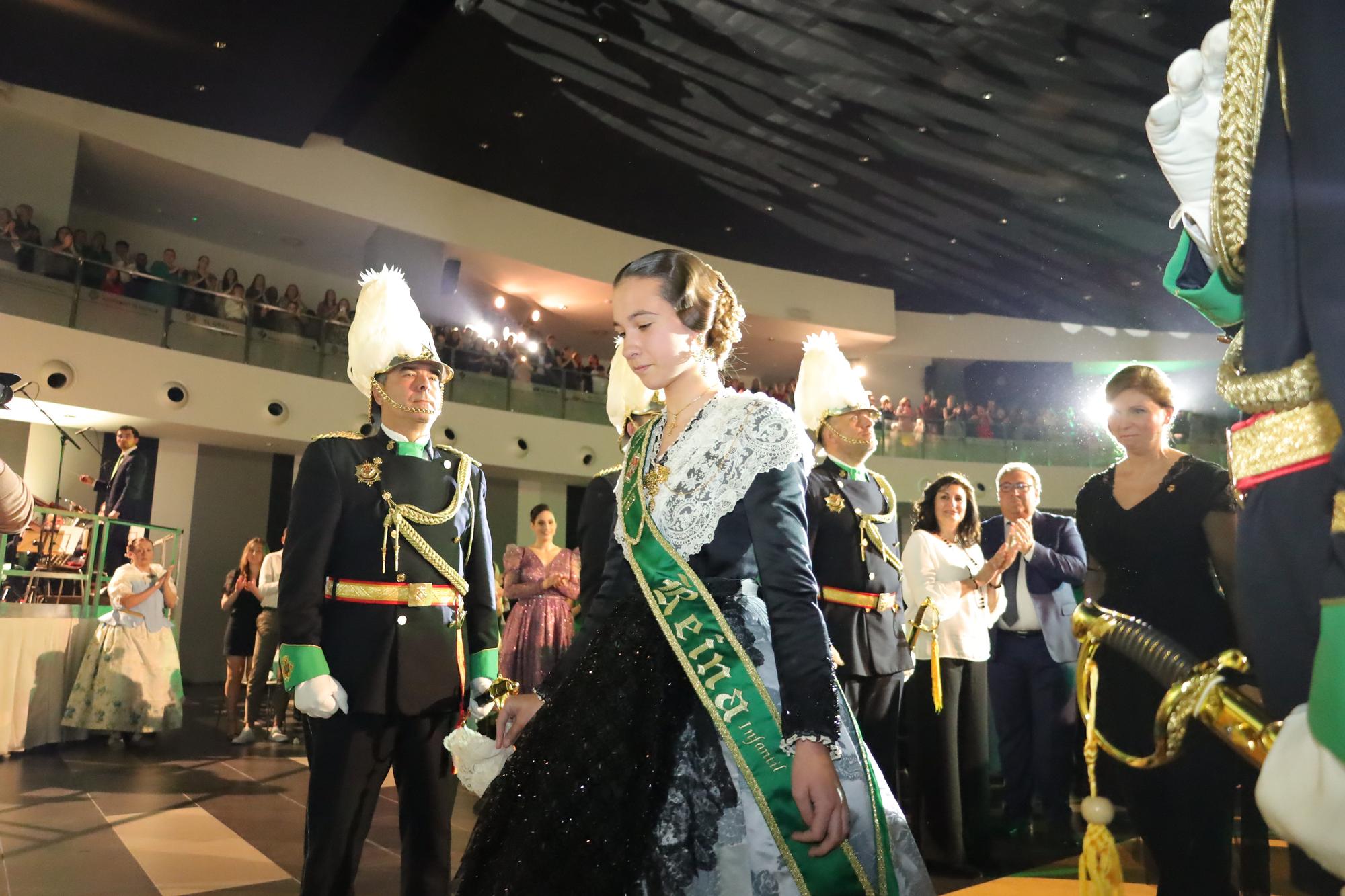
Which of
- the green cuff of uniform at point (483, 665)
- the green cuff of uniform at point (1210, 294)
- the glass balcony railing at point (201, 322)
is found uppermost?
the glass balcony railing at point (201, 322)

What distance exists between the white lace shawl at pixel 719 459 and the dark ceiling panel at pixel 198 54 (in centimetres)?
820

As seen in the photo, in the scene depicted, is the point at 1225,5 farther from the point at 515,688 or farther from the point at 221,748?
the point at 221,748

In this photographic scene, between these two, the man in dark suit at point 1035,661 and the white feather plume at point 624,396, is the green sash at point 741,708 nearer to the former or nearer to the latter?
the white feather plume at point 624,396

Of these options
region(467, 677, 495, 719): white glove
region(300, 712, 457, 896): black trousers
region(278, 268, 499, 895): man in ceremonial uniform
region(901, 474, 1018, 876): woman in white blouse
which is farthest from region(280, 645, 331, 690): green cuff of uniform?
region(901, 474, 1018, 876): woman in white blouse

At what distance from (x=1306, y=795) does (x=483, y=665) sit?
2.17 metres

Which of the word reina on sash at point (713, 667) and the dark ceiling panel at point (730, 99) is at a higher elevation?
the dark ceiling panel at point (730, 99)

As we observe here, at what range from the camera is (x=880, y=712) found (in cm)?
357

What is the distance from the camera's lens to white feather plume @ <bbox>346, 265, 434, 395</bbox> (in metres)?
2.70

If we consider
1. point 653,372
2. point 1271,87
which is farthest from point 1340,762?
point 653,372

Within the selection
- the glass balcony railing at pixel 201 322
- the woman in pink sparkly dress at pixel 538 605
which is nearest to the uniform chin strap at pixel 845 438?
the woman in pink sparkly dress at pixel 538 605

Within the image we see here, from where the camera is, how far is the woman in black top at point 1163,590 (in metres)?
1.92

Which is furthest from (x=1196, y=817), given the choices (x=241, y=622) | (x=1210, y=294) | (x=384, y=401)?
(x=241, y=622)

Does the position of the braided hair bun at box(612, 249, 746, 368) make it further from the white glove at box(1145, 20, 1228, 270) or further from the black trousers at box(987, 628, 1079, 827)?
the black trousers at box(987, 628, 1079, 827)

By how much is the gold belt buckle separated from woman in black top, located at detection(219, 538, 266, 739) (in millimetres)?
5632
